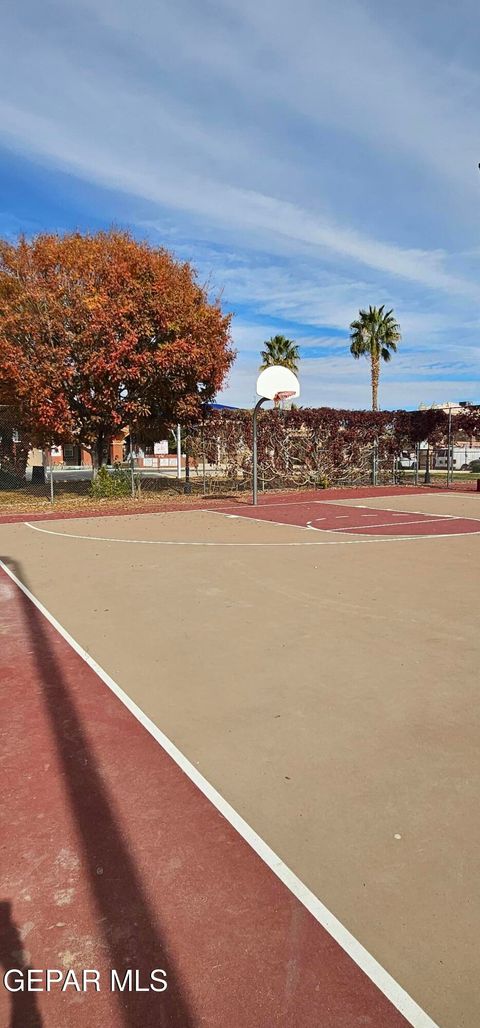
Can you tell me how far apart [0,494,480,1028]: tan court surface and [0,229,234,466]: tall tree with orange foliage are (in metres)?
10.5

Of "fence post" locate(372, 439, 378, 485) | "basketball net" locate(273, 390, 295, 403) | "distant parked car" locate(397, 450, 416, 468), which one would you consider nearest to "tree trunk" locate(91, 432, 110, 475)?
"basketball net" locate(273, 390, 295, 403)

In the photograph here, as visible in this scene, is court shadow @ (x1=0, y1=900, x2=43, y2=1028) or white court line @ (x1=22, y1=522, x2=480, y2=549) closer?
court shadow @ (x1=0, y1=900, x2=43, y2=1028)

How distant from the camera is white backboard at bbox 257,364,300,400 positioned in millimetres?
19547

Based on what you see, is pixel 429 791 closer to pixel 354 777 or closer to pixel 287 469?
pixel 354 777

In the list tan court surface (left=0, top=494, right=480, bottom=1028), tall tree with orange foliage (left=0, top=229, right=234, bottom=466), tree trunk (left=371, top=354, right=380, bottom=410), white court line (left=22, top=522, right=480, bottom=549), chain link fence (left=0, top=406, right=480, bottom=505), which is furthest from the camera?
tree trunk (left=371, top=354, right=380, bottom=410)

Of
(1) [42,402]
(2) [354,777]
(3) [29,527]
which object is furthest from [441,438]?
(2) [354,777]

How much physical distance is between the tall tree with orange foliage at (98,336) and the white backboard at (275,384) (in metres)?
2.38

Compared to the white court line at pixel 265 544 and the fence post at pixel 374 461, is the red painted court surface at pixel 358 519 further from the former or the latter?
the fence post at pixel 374 461

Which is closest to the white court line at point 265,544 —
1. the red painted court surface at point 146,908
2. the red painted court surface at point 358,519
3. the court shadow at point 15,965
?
the red painted court surface at point 358,519

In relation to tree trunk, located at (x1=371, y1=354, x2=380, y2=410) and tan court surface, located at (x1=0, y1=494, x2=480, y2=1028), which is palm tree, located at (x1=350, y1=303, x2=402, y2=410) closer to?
tree trunk, located at (x1=371, y1=354, x2=380, y2=410)

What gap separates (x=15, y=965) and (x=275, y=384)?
18538 millimetres

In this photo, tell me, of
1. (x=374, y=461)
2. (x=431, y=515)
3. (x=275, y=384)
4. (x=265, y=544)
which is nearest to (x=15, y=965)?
(x=265, y=544)

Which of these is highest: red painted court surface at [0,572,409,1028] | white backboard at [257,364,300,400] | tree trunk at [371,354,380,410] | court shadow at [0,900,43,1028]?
tree trunk at [371,354,380,410]

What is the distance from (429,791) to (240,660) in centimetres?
221
